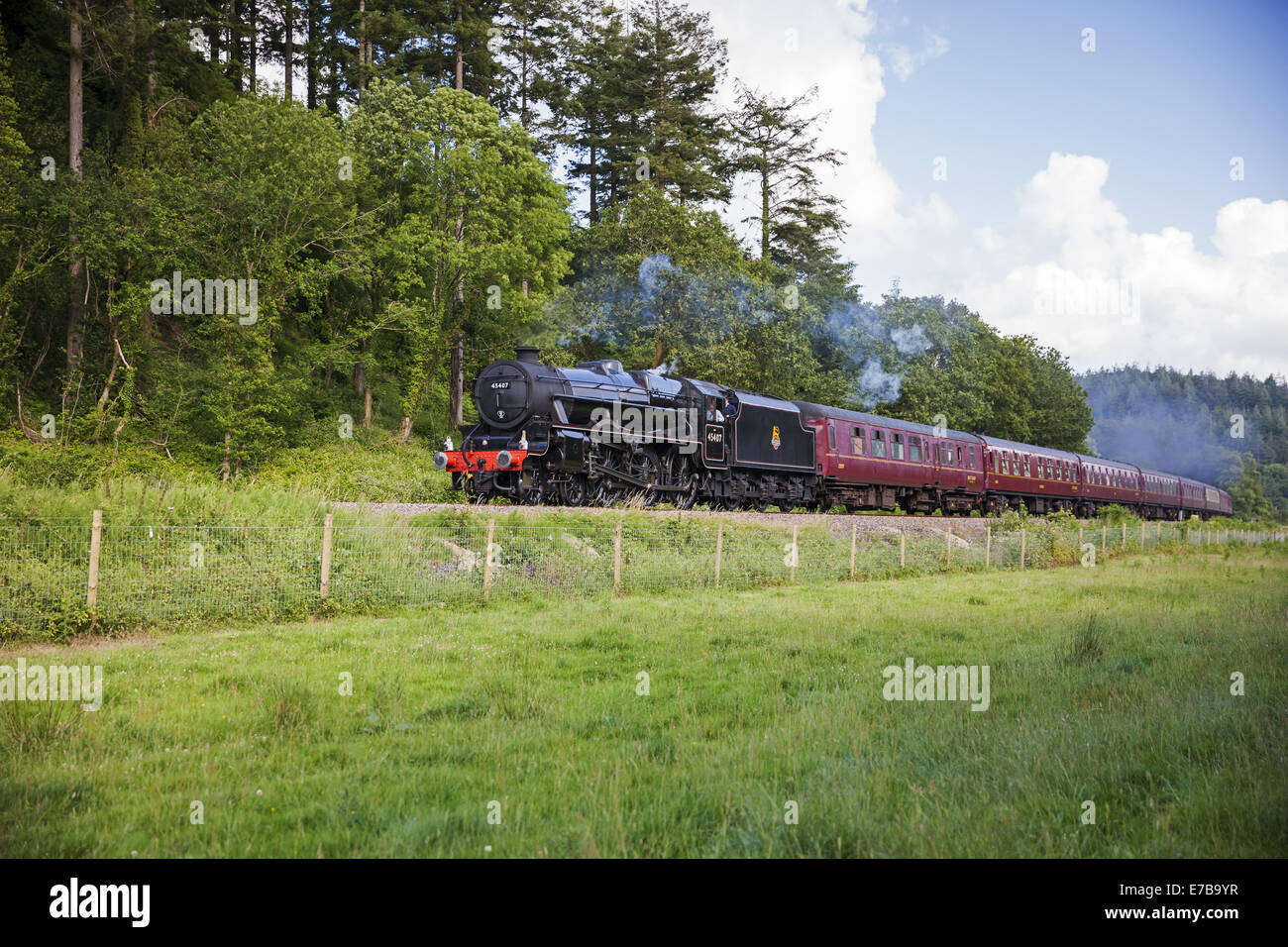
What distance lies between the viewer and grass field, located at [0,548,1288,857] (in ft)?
15.0

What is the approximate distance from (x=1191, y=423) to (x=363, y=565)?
356ft

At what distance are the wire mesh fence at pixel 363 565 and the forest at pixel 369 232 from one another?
34.4ft

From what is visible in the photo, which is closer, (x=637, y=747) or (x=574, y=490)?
(x=637, y=747)

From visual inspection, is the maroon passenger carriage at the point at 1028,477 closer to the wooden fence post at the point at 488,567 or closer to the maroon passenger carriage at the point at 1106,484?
the maroon passenger carriage at the point at 1106,484

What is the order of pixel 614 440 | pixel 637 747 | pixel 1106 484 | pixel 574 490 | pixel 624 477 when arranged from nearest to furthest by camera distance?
pixel 637 747, pixel 574 490, pixel 614 440, pixel 624 477, pixel 1106 484

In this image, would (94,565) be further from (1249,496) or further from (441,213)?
(1249,496)

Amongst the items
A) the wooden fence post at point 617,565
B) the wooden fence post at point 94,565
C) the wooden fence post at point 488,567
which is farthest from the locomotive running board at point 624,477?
the wooden fence post at point 94,565

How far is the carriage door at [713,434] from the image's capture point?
23.9 metres

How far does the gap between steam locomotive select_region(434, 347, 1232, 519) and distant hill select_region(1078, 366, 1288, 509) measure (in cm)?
5106

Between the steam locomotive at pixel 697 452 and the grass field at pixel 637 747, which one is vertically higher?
the steam locomotive at pixel 697 452

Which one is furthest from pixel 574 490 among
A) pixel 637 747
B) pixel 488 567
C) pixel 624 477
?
pixel 637 747

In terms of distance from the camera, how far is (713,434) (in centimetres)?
2430

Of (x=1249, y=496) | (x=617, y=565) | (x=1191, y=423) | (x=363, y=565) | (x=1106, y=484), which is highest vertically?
(x=1191, y=423)

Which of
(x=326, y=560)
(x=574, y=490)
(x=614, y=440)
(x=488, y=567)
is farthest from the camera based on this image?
(x=614, y=440)
